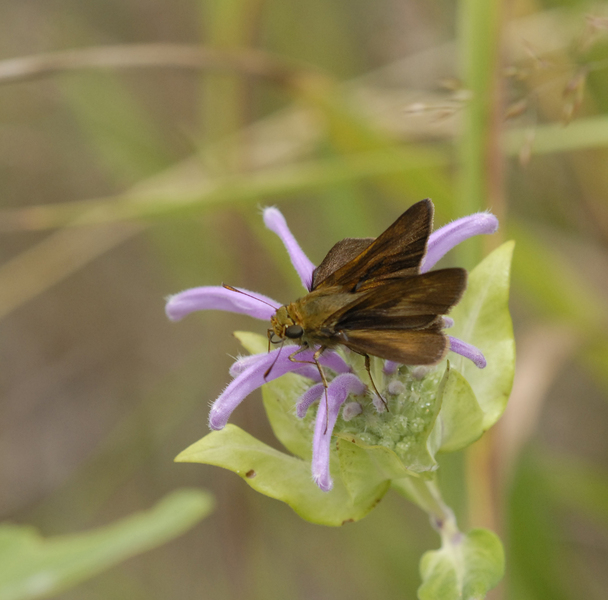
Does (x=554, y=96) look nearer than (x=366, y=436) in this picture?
No

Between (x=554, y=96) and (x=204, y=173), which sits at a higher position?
(x=204, y=173)

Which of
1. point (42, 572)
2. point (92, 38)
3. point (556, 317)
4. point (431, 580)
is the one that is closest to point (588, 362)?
point (556, 317)

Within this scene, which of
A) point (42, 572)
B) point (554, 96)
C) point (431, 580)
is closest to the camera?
point (431, 580)

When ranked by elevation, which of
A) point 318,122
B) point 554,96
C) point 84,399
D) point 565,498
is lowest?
point 565,498

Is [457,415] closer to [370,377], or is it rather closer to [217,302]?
[370,377]

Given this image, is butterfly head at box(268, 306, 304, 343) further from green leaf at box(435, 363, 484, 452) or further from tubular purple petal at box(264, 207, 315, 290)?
green leaf at box(435, 363, 484, 452)

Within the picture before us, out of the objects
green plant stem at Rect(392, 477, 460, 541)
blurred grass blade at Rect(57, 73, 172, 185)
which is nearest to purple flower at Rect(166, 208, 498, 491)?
green plant stem at Rect(392, 477, 460, 541)

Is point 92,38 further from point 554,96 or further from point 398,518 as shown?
point 398,518
